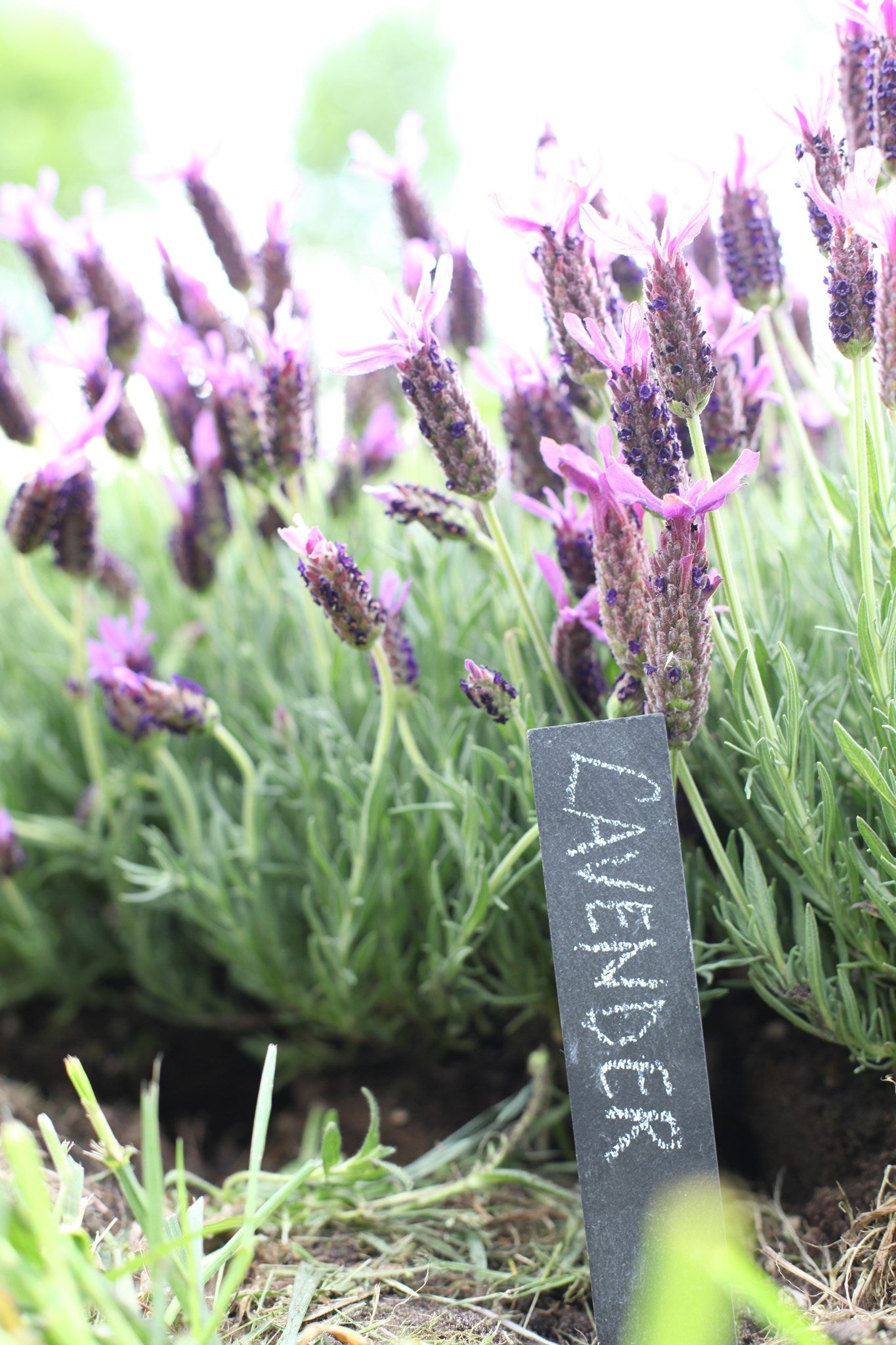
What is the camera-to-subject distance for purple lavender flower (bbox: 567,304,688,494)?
69cm

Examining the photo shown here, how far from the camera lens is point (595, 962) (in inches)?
28.4

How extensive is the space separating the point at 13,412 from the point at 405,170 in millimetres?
634

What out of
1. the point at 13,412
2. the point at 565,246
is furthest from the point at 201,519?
the point at 565,246

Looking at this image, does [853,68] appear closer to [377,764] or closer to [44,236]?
[377,764]

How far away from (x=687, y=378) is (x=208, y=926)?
2.68ft

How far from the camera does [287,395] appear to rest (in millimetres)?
1000

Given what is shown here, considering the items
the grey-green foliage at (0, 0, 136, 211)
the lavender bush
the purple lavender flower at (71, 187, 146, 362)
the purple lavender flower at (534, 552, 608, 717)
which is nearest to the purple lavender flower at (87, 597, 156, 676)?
the lavender bush

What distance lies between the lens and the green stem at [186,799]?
1.12 metres

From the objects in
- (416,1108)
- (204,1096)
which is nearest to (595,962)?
(416,1108)

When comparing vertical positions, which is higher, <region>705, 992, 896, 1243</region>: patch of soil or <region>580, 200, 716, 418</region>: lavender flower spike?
Result: <region>580, 200, 716, 418</region>: lavender flower spike

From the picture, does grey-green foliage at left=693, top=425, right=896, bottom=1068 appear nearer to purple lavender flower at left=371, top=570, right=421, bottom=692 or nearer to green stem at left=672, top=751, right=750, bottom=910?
green stem at left=672, top=751, right=750, bottom=910

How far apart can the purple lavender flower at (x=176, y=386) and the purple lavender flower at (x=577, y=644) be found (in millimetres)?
681

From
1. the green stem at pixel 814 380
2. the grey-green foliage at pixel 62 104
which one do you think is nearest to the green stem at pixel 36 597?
the green stem at pixel 814 380

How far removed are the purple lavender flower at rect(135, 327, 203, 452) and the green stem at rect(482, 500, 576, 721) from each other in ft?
2.21
